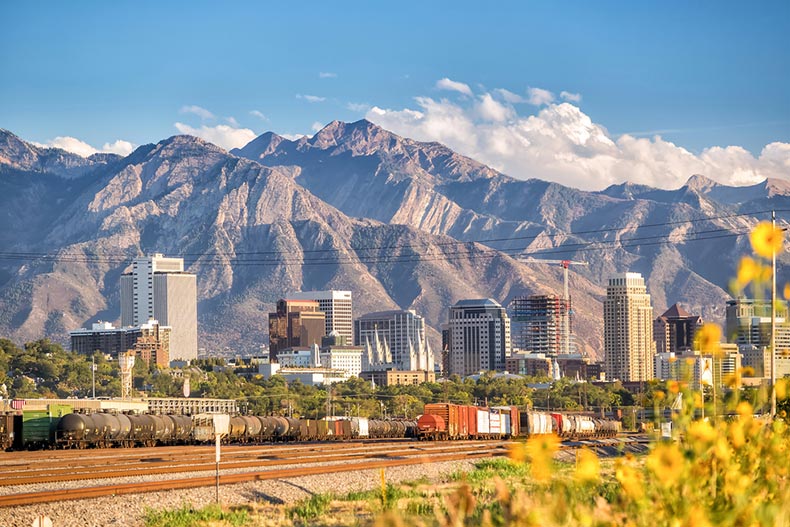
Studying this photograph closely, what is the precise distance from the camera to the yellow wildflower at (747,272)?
9.26 m

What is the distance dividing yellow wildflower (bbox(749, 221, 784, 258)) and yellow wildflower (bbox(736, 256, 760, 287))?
4.9 inches

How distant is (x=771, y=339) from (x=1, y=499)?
23.4 metres

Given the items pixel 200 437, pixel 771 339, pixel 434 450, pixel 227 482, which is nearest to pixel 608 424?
pixel 200 437

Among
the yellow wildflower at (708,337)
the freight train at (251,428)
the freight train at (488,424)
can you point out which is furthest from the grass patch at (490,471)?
the freight train at (488,424)

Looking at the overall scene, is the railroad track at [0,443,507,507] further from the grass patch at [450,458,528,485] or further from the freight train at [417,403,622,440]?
the freight train at [417,403,622,440]

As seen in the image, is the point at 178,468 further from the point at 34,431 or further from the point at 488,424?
the point at 488,424

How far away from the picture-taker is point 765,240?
928 centimetres

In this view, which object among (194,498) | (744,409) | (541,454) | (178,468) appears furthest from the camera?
(178,468)

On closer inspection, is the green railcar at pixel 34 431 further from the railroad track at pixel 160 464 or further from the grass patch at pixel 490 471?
the grass patch at pixel 490 471

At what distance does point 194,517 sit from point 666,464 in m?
22.9

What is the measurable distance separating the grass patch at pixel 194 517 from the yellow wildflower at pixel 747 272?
21750 mm

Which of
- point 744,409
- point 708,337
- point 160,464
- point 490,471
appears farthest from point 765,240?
point 160,464

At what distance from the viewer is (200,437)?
87.1 metres

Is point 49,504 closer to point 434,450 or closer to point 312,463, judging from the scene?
point 312,463
